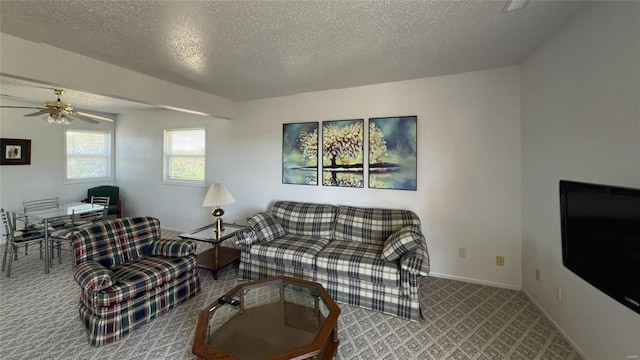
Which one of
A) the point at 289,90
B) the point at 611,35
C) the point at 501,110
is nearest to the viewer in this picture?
the point at 611,35

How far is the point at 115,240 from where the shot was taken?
98.4 inches

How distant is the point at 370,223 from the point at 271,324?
5.65 ft

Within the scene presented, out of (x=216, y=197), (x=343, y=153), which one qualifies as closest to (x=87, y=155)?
(x=216, y=197)

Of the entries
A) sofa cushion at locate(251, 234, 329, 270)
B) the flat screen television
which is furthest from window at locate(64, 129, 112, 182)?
the flat screen television

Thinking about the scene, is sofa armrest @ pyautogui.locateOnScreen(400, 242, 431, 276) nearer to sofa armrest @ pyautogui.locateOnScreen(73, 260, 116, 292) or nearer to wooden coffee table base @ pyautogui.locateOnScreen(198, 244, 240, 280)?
wooden coffee table base @ pyautogui.locateOnScreen(198, 244, 240, 280)

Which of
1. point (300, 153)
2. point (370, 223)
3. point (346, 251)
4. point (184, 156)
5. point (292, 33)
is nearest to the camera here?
point (292, 33)

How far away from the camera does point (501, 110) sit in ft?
9.41

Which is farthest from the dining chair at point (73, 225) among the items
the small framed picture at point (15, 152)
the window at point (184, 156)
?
the small framed picture at point (15, 152)

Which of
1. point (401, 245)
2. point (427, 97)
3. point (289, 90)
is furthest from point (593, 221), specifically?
point (289, 90)

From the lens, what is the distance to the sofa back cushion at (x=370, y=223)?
9.98 feet

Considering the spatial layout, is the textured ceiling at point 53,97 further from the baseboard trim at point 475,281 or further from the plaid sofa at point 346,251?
the baseboard trim at point 475,281

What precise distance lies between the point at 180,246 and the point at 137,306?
0.63 meters

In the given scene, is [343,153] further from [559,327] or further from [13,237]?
[13,237]

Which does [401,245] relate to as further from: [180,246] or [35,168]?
[35,168]
